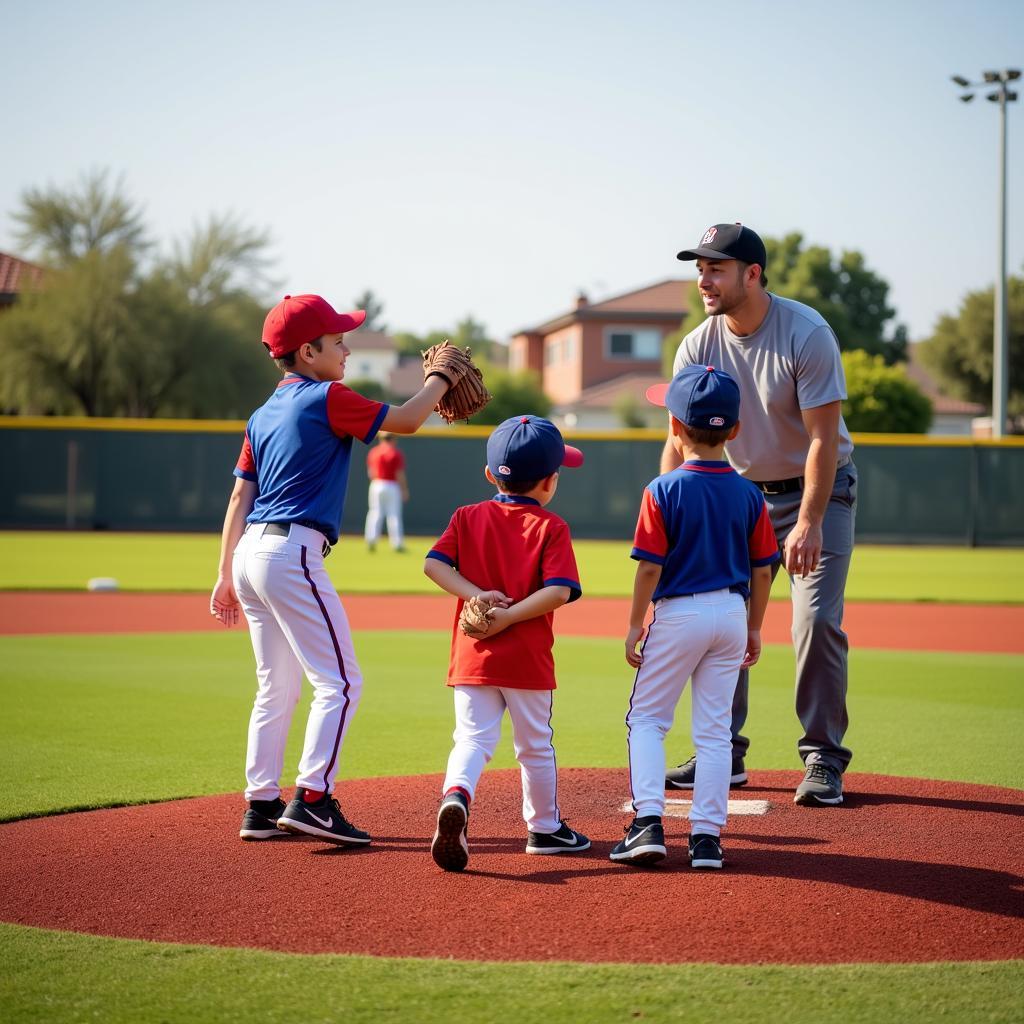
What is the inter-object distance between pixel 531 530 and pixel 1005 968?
6.19ft

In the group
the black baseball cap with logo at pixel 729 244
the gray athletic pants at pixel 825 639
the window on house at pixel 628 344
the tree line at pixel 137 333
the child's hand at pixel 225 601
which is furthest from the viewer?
the window on house at pixel 628 344

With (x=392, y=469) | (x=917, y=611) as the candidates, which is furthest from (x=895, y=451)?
(x=917, y=611)

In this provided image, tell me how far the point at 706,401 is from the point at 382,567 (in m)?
15.5

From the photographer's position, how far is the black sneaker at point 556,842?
14.4 feet

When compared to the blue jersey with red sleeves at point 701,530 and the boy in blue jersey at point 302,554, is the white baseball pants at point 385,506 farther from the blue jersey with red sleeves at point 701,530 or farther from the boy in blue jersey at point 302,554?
the blue jersey with red sleeves at point 701,530

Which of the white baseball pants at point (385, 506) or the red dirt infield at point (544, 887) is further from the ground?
the white baseball pants at point (385, 506)

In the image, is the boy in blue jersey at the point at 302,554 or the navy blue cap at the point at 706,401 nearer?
the navy blue cap at the point at 706,401

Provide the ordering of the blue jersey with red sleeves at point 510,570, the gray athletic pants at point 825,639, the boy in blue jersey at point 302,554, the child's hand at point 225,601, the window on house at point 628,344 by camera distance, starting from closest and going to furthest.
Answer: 1. the blue jersey with red sleeves at point 510,570
2. the boy in blue jersey at point 302,554
3. the child's hand at point 225,601
4. the gray athletic pants at point 825,639
5. the window on house at point 628,344

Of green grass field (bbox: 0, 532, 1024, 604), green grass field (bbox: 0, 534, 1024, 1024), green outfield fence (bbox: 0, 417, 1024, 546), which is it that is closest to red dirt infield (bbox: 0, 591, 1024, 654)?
green grass field (bbox: 0, 534, 1024, 1024)

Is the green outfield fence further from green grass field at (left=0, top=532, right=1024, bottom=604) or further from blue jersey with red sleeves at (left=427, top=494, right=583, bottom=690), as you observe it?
blue jersey with red sleeves at (left=427, top=494, right=583, bottom=690)

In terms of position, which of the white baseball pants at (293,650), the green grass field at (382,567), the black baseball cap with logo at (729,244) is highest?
the black baseball cap with logo at (729,244)

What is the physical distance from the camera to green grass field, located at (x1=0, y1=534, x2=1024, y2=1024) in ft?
9.62

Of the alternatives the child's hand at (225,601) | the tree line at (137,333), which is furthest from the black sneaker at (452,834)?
the tree line at (137,333)

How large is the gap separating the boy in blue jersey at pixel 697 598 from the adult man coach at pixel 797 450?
678 mm
